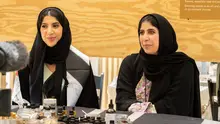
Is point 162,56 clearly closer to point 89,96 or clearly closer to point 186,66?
point 186,66

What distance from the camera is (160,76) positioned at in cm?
291

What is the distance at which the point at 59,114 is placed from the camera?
7.36 ft

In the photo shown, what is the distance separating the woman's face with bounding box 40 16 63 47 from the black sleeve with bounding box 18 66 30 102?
0.29 meters

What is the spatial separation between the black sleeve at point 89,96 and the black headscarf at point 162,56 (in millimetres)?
456

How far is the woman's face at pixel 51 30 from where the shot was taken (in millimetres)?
3051

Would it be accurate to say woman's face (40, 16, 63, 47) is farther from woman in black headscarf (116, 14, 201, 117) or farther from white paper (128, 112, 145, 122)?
white paper (128, 112, 145, 122)

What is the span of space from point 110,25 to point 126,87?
0.67 metres

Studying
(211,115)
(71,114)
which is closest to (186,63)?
(211,115)

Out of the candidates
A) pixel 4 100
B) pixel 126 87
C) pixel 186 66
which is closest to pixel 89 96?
pixel 126 87

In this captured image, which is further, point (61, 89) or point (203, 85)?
point (203, 85)

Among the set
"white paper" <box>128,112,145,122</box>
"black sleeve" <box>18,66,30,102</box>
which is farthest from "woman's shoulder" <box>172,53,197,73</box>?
"black sleeve" <box>18,66,30,102</box>

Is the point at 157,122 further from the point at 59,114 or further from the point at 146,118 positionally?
the point at 59,114

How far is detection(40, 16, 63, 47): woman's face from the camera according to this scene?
305 centimetres

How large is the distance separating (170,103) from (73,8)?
4.08ft
